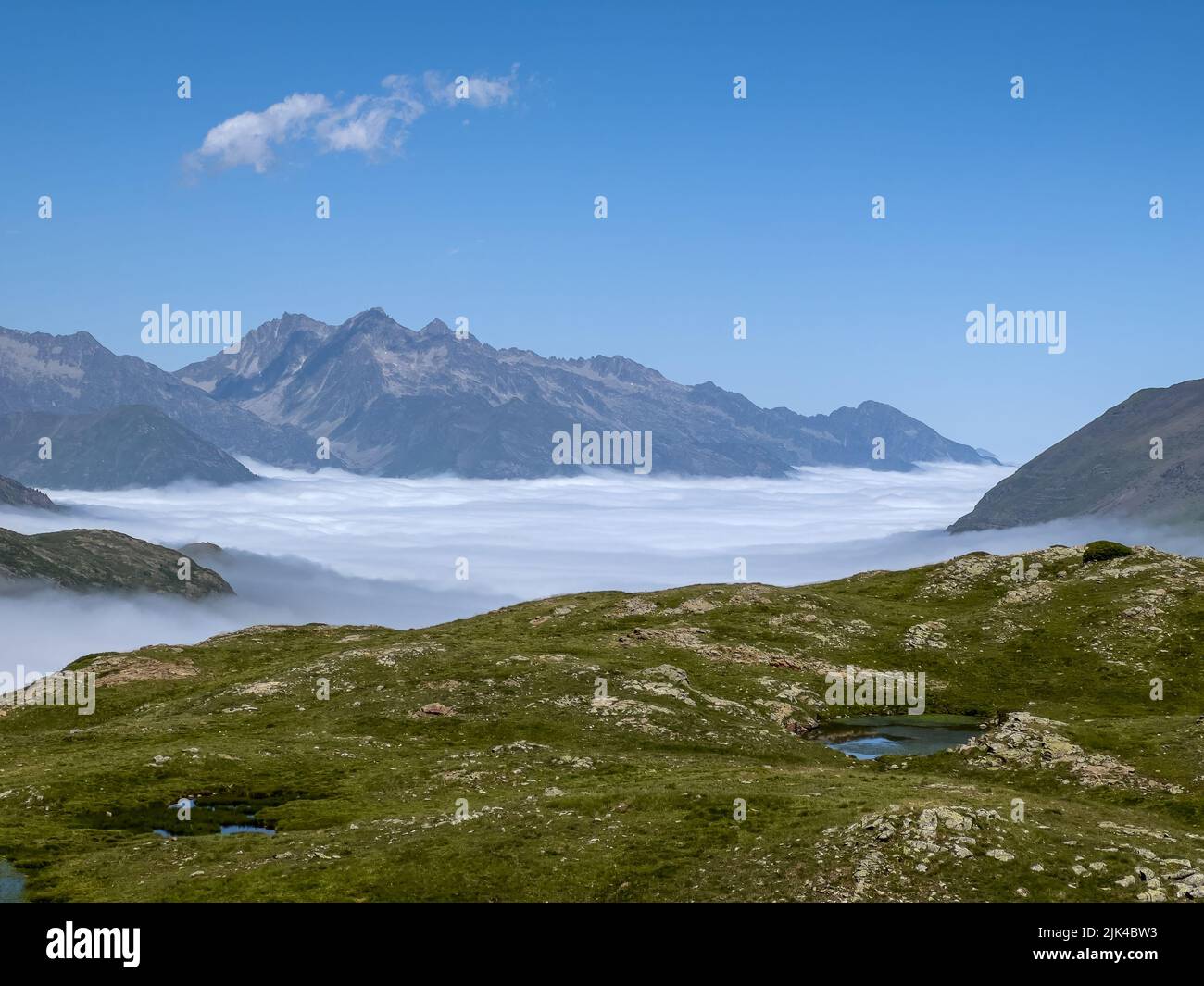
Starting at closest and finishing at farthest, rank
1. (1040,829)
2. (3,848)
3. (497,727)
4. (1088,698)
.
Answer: (1040,829)
(3,848)
(497,727)
(1088,698)

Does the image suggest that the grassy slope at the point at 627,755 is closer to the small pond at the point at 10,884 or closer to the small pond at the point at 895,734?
the small pond at the point at 10,884

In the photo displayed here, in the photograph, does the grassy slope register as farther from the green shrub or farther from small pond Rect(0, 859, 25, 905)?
the green shrub

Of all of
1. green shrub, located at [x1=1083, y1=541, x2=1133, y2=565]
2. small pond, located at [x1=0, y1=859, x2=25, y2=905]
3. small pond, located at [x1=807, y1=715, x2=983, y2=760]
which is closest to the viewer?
small pond, located at [x1=0, y1=859, x2=25, y2=905]

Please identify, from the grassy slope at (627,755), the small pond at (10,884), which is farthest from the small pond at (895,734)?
the small pond at (10,884)

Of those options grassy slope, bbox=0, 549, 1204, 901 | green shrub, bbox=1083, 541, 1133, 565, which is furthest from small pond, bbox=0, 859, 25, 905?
green shrub, bbox=1083, 541, 1133, 565

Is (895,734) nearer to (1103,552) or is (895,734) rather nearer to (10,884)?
(1103,552)
